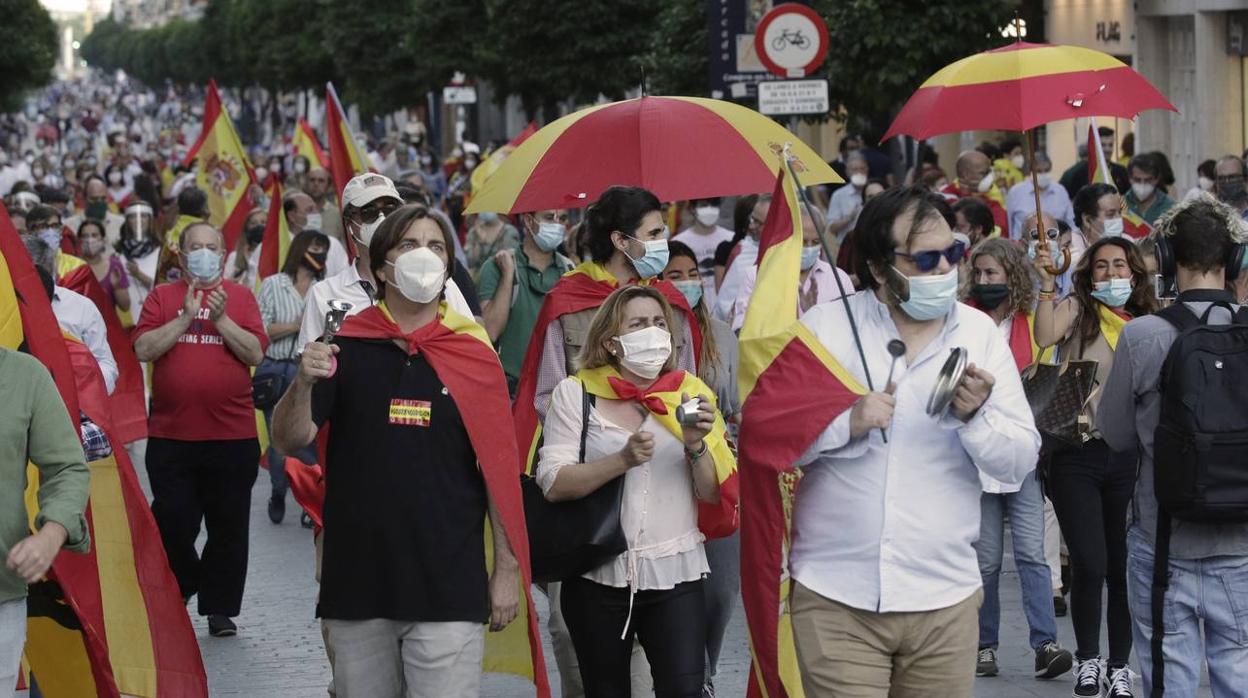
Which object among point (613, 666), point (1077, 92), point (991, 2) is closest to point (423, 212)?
point (613, 666)

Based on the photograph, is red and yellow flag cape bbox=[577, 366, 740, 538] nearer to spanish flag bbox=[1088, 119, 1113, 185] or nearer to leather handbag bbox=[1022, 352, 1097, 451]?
leather handbag bbox=[1022, 352, 1097, 451]

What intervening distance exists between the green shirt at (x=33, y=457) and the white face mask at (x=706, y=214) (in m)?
8.58

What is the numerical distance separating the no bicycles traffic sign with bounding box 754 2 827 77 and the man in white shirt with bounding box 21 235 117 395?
808 centimetres

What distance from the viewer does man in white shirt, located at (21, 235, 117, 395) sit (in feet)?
28.5

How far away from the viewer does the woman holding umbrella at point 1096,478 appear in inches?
317

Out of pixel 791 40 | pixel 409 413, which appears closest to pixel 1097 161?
pixel 791 40

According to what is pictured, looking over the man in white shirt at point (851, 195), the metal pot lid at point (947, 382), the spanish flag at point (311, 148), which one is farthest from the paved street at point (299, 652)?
the spanish flag at point (311, 148)

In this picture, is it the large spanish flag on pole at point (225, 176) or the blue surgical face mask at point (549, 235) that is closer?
the blue surgical face mask at point (549, 235)

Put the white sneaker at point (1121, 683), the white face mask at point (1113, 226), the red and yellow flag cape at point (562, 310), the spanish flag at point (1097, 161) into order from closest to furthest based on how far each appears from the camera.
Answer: the red and yellow flag cape at point (562, 310)
the white sneaker at point (1121, 683)
the white face mask at point (1113, 226)
the spanish flag at point (1097, 161)

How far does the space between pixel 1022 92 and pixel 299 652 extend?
4185 millimetres

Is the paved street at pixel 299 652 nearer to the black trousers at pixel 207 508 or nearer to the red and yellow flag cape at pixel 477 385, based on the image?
the black trousers at pixel 207 508

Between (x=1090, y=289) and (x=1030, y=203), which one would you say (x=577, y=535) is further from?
(x=1030, y=203)

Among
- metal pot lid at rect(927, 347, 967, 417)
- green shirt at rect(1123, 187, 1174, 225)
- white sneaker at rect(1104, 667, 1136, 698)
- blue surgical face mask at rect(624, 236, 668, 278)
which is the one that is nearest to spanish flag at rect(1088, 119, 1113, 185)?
green shirt at rect(1123, 187, 1174, 225)

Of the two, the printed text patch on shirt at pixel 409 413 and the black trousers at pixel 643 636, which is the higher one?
the printed text patch on shirt at pixel 409 413
